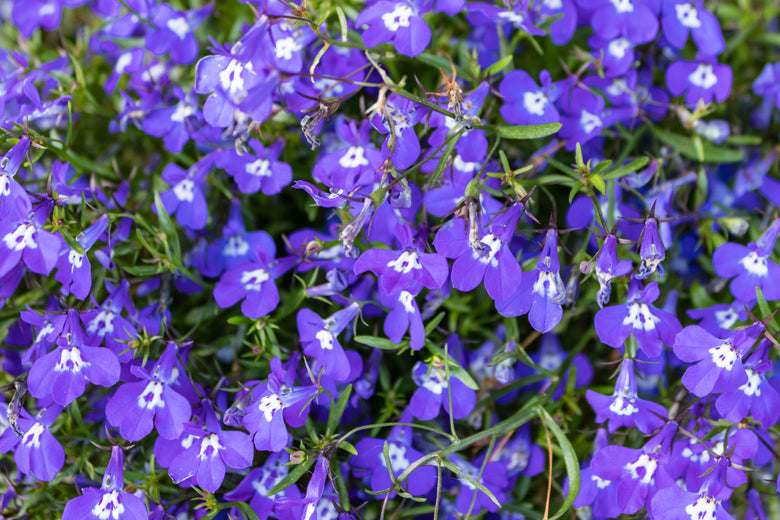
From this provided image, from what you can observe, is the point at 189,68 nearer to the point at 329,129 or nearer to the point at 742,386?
the point at 329,129

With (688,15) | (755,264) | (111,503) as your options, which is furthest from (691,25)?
(111,503)

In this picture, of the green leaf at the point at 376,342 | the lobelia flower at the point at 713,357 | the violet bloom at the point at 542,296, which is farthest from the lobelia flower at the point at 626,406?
the green leaf at the point at 376,342

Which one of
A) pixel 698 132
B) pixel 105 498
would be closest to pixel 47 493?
pixel 105 498

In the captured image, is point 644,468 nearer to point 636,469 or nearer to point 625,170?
point 636,469

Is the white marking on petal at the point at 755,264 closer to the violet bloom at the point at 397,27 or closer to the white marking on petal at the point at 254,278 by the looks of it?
the violet bloom at the point at 397,27

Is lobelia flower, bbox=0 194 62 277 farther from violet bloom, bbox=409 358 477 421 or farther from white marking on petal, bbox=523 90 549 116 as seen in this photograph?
white marking on petal, bbox=523 90 549 116

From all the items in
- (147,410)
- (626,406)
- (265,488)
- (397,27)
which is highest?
(397,27)

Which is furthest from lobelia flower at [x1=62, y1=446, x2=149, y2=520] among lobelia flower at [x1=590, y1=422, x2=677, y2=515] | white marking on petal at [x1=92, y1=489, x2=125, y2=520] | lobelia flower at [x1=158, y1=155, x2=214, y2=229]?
lobelia flower at [x1=590, y1=422, x2=677, y2=515]
